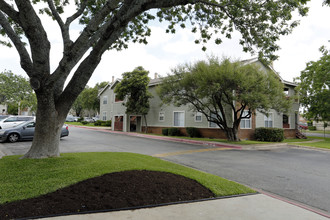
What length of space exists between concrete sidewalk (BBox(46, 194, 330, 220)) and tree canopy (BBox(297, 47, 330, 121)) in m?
25.9


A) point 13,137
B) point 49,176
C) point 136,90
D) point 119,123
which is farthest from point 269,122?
point 13,137

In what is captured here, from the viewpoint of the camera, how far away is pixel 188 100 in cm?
1869

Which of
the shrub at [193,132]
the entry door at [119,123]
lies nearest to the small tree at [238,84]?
the shrub at [193,132]

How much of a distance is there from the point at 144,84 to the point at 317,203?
73.3ft

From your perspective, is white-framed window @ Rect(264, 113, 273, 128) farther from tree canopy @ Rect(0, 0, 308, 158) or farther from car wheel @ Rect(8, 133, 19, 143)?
car wheel @ Rect(8, 133, 19, 143)

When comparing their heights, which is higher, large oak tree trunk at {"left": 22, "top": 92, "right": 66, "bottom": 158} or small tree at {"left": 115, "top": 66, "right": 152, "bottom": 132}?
small tree at {"left": 115, "top": 66, "right": 152, "bottom": 132}

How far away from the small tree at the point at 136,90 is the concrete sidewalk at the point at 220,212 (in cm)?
2160

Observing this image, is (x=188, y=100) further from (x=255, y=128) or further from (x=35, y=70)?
(x=35, y=70)

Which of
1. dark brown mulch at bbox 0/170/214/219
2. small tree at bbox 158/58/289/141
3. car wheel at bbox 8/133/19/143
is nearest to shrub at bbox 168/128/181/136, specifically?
small tree at bbox 158/58/289/141

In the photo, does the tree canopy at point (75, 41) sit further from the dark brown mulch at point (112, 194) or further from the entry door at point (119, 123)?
the entry door at point (119, 123)

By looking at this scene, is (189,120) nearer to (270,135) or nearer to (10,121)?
(270,135)

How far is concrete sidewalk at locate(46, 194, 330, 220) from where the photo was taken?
11.7 feet

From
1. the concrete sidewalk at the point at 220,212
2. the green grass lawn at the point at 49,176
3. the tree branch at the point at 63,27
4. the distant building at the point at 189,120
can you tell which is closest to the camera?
the concrete sidewalk at the point at 220,212

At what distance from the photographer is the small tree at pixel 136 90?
25594 millimetres
